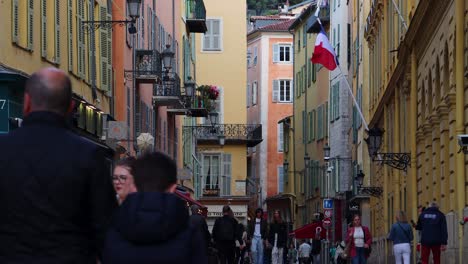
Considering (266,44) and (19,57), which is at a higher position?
(266,44)

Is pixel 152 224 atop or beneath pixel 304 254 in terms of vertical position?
atop

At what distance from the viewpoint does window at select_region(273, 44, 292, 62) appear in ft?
332

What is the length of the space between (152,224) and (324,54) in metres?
38.4

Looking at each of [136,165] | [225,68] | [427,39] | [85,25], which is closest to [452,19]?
[427,39]

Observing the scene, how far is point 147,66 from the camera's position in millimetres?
42531

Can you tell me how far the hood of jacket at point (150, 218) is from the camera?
7500 mm

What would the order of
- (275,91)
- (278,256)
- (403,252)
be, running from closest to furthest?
1. (403,252)
2. (278,256)
3. (275,91)

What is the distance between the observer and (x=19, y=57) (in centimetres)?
2441

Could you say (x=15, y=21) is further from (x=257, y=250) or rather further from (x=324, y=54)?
(x=324, y=54)

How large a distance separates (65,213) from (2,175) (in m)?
0.37

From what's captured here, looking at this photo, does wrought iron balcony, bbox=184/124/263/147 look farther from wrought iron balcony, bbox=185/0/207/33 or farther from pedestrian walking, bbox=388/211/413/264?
pedestrian walking, bbox=388/211/413/264

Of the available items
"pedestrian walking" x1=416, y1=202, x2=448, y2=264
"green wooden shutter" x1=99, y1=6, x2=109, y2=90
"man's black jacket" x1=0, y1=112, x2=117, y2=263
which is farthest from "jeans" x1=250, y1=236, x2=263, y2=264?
"man's black jacket" x1=0, y1=112, x2=117, y2=263

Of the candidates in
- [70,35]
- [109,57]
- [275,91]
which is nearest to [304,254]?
[109,57]

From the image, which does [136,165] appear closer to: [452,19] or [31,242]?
[31,242]
